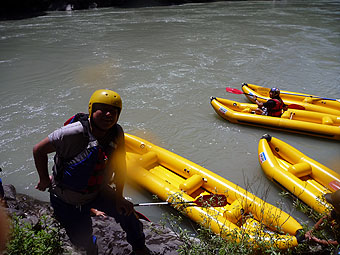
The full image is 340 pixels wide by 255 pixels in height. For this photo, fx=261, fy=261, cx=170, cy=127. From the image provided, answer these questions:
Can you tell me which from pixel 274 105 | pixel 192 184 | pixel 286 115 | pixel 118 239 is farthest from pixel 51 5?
pixel 118 239

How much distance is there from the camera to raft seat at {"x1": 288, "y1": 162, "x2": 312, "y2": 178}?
361 centimetres

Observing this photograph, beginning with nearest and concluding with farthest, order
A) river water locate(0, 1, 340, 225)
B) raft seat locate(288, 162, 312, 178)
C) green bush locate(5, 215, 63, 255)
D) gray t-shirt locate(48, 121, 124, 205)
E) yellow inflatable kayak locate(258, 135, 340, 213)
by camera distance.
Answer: gray t-shirt locate(48, 121, 124, 205) → green bush locate(5, 215, 63, 255) → yellow inflatable kayak locate(258, 135, 340, 213) → raft seat locate(288, 162, 312, 178) → river water locate(0, 1, 340, 225)

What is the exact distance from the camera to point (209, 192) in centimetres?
341

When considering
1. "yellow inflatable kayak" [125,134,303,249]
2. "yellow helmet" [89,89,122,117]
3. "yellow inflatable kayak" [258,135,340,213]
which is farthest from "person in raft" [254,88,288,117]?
"yellow helmet" [89,89,122,117]

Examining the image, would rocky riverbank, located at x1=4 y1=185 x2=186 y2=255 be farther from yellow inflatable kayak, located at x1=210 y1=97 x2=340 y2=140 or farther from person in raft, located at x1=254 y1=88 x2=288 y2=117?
person in raft, located at x1=254 y1=88 x2=288 y2=117

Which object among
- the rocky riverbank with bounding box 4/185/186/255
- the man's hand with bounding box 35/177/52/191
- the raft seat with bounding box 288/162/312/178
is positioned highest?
the man's hand with bounding box 35/177/52/191

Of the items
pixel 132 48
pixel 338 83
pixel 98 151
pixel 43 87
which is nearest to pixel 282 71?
pixel 338 83

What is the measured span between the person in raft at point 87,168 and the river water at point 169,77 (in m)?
1.47

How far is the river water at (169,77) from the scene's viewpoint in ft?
15.2

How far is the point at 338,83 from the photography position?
7.58 meters

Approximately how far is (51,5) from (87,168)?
1038 inches

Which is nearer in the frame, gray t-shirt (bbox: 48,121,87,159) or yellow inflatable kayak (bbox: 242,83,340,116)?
gray t-shirt (bbox: 48,121,87,159)

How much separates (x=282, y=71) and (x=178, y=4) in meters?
21.2

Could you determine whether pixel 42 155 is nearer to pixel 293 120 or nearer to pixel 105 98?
pixel 105 98
